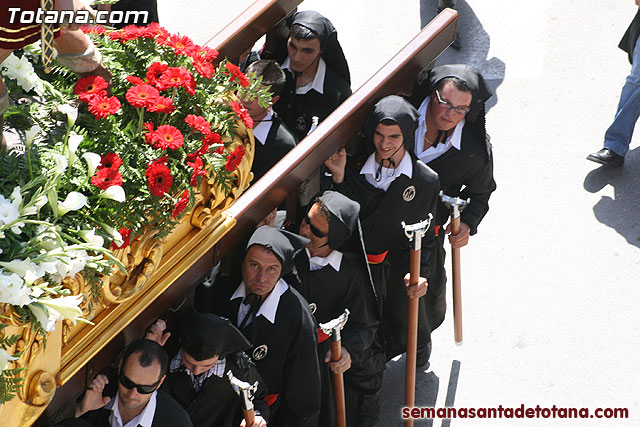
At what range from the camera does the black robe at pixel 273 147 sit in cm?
568

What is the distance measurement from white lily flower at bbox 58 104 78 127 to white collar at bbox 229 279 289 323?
1.33 m

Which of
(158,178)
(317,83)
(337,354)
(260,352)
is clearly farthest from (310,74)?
(158,178)

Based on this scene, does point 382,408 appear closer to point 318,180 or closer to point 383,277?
point 383,277

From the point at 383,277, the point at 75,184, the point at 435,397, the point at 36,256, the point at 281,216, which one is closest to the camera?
the point at 36,256

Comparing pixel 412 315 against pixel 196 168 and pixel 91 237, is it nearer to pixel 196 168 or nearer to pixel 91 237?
pixel 196 168

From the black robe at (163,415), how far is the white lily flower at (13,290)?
52.1 inches

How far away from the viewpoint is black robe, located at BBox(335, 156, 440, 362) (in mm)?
5492

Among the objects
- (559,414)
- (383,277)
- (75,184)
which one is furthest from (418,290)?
(75,184)

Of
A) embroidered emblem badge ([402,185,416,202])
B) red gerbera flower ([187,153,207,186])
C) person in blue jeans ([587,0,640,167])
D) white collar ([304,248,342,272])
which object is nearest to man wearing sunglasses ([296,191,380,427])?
white collar ([304,248,342,272])

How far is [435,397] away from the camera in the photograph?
603 cm

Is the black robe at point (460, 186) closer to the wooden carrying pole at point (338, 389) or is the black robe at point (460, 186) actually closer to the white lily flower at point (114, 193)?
the wooden carrying pole at point (338, 389)

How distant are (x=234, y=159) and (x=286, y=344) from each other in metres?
1.10

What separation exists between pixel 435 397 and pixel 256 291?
5.72 ft

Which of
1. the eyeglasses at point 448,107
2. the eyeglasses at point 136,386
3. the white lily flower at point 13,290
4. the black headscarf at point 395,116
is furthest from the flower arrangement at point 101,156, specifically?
the eyeglasses at point 448,107
